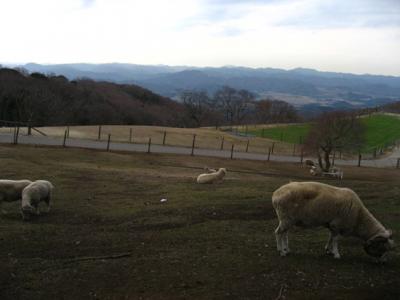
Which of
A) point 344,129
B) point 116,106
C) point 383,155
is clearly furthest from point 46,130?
point 116,106

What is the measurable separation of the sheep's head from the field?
0.23 m

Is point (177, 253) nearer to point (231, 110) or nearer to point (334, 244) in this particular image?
point (334, 244)

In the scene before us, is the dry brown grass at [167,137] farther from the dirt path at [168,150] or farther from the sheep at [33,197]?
the sheep at [33,197]

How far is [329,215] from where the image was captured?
10.5 meters

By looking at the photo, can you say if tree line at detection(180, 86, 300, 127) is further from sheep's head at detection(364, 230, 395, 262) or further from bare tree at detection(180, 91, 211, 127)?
sheep's head at detection(364, 230, 395, 262)

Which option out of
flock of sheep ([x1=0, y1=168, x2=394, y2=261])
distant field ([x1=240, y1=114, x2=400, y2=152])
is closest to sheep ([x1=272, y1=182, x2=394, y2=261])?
flock of sheep ([x1=0, y1=168, x2=394, y2=261])

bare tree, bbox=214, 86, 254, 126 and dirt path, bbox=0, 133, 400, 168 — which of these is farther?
bare tree, bbox=214, 86, 254, 126

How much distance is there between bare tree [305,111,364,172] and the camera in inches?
1674

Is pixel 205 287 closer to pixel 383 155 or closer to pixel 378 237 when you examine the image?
pixel 378 237

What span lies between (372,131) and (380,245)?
313 feet

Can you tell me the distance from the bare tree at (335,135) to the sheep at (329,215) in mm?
31720

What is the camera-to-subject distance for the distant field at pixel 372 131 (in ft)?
300

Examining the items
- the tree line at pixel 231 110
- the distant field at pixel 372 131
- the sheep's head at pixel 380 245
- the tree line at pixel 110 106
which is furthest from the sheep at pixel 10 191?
the tree line at pixel 231 110

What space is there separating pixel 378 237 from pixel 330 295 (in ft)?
6.80
